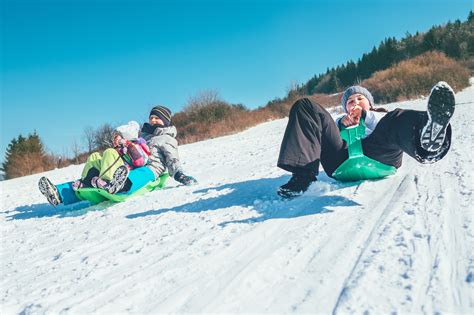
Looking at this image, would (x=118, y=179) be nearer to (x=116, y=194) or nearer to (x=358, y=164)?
(x=116, y=194)

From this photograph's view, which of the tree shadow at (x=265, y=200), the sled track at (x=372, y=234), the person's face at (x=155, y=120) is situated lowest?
the sled track at (x=372, y=234)

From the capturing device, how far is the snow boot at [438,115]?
156 cm

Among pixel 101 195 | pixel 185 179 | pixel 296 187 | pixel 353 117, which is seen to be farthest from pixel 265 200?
pixel 101 195

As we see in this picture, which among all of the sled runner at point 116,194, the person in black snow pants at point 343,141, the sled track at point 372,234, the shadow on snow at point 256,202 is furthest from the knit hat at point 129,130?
the sled track at point 372,234

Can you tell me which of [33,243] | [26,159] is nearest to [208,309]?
[33,243]

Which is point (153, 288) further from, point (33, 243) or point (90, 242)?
point (33, 243)

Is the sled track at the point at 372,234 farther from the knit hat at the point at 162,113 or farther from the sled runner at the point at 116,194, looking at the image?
the knit hat at the point at 162,113

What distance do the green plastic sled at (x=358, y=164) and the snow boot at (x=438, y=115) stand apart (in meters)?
0.54

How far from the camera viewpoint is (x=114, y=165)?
2943mm

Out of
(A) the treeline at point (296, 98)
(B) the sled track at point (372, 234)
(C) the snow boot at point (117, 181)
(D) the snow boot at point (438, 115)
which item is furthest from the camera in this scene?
(A) the treeline at point (296, 98)

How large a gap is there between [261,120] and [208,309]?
42.3 feet

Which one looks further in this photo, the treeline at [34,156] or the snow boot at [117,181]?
the treeline at [34,156]

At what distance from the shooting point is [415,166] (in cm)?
250

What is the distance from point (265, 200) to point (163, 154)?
1592 mm
